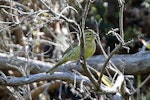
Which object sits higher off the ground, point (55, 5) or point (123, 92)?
point (55, 5)

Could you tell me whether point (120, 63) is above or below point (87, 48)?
below

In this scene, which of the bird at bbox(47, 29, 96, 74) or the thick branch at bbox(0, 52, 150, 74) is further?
the thick branch at bbox(0, 52, 150, 74)

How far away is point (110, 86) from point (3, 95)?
2.97 m

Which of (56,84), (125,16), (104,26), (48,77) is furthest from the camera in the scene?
(125,16)

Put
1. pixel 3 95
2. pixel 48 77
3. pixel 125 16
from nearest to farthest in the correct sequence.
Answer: pixel 48 77 → pixel 3 95 → pixel 125 16

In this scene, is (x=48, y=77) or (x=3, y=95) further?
(x=3, y=95)

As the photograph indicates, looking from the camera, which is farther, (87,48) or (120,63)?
(120,63)

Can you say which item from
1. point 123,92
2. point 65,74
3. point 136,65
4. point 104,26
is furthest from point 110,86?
point 104,26

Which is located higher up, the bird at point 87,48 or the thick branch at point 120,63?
the bird at point 87,48

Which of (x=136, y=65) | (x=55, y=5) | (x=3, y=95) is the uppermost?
(x=55, y=5)

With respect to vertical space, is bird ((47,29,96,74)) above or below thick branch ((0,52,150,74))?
above

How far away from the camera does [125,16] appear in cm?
766

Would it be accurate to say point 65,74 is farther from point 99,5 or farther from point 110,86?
point 99,5

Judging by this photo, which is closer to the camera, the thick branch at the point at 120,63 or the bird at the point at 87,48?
the bird at the point at 87,48
